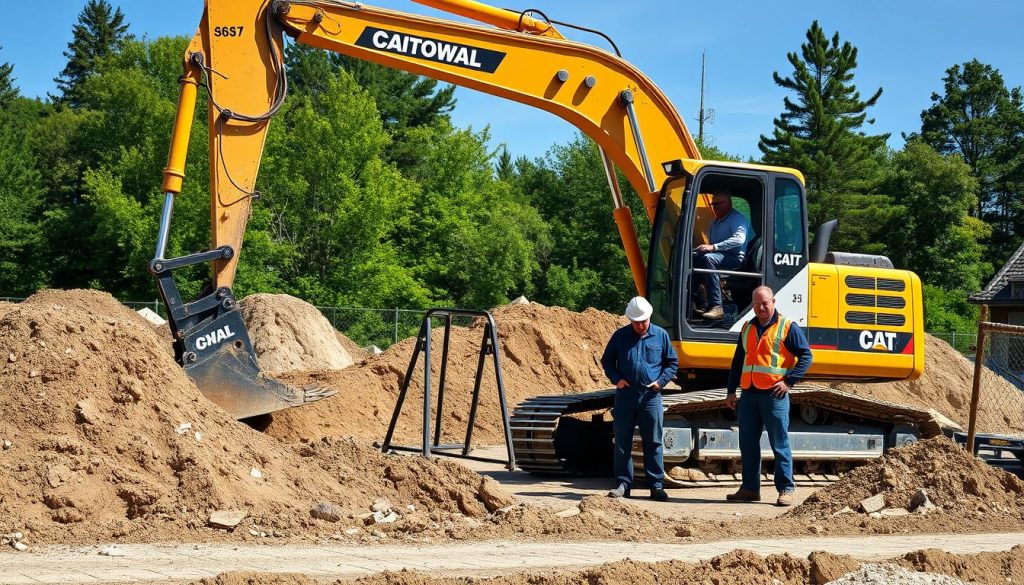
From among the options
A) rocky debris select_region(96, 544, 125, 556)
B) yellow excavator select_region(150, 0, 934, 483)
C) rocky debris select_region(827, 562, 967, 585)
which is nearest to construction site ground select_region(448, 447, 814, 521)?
yellow excavator select_region(150, 0, 934, 483)

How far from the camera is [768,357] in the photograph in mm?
9547

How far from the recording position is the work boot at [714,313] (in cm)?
1068

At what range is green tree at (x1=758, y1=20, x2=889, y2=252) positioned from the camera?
4850cm

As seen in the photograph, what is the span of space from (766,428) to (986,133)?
58.0m

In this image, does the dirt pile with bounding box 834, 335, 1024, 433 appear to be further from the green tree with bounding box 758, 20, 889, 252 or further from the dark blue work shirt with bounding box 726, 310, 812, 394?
the green tree with bounding box 758, 20, 889, 252

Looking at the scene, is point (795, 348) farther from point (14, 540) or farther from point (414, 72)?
point (14, 540)

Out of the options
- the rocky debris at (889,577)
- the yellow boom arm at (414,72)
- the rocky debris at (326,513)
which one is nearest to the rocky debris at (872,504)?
the rocky debris at (889,577)

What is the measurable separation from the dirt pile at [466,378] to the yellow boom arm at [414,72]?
4540mm

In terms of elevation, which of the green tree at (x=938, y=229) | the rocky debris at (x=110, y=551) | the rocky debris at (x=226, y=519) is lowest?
the rocky debris at (x=110, y=551)

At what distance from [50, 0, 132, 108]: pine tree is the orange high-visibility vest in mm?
66383

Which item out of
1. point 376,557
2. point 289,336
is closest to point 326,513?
point 376,557

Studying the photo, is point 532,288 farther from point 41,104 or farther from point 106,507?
point 106,507

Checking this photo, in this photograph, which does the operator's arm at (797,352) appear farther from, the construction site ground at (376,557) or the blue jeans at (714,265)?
the construction site ground at (376,557)

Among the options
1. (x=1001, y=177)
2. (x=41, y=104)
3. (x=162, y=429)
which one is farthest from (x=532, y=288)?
(x=162, y=429)
